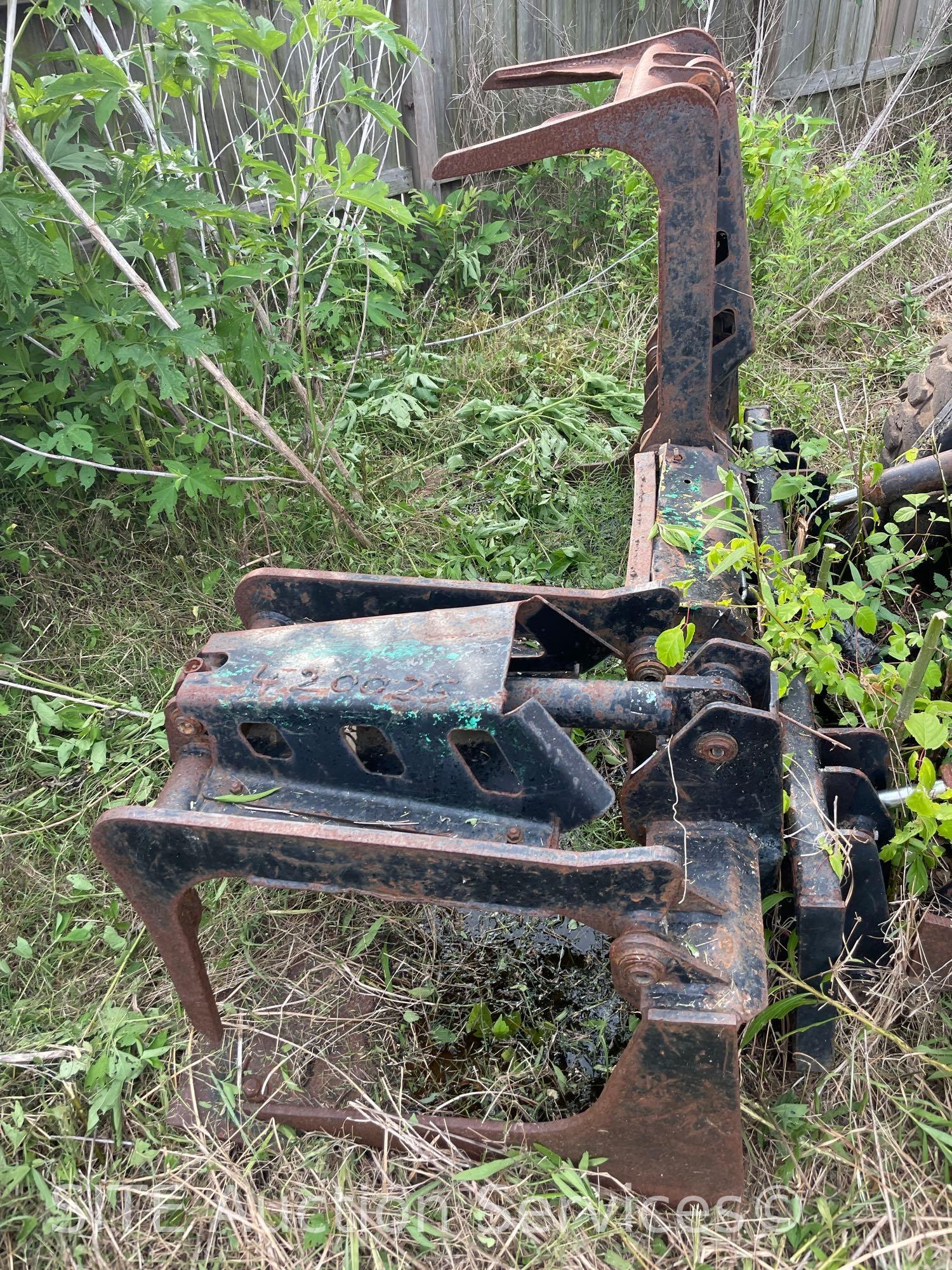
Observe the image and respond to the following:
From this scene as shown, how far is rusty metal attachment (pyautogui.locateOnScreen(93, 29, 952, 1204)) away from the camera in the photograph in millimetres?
1729

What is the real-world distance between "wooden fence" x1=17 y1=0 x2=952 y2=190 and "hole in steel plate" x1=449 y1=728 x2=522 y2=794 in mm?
3496

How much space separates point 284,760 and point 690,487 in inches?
53.3

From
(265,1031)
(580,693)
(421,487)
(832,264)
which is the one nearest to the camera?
(580,693)

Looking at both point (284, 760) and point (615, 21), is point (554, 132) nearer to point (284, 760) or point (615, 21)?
point (284, 760)

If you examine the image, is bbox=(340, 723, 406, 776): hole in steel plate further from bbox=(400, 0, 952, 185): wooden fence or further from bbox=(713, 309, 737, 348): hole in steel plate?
bbox=(400, 0, 952, 185): wooden fence

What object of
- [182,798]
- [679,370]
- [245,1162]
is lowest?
[245,1162]

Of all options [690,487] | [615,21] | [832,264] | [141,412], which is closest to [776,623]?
[690,487]

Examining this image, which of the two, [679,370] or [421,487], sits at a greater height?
[679,370]

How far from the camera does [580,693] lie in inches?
74.5

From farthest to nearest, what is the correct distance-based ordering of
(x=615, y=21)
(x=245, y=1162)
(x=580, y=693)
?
(x=615, y=21) < (x=245, y=1162) < (x=580, y=693)

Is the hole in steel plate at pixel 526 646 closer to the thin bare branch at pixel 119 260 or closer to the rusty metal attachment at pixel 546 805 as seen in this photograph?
the rusty metal attachment at pixel 546 805

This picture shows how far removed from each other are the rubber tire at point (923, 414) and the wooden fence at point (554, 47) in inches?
105

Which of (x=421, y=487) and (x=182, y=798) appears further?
(x=421, y=487)

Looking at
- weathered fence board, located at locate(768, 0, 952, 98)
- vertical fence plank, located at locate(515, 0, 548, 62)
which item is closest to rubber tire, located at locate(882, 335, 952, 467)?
vertical fence plank, located at locate(515, 0, 548, 62)
